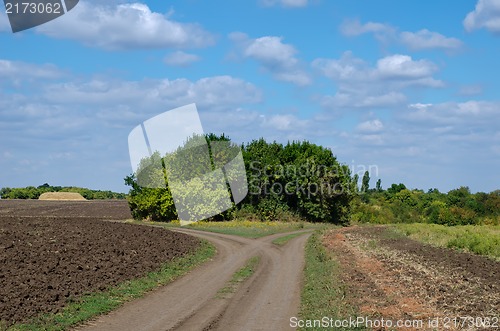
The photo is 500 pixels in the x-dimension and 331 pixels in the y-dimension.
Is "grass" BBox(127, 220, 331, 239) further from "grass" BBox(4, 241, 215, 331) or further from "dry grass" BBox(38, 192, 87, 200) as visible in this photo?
"dry grass" BBox(38, 192, 87, 200)

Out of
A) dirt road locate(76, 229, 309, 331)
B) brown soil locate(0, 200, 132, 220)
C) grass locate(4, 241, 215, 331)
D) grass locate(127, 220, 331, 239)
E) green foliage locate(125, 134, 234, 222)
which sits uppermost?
green foliage locate(125, 134, 234, 222)

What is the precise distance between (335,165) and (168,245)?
142 ft

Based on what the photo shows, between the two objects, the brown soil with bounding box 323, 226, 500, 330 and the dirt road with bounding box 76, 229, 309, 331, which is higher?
the brown soil with bounding box 323, 226, 500, 330

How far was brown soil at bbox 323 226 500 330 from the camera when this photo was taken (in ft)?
51.0

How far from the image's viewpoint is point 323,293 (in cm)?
1970

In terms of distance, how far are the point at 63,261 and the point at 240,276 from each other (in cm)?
786

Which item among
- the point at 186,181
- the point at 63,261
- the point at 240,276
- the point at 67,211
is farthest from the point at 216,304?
the point at 67,211

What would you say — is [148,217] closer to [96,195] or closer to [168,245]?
[168,245]

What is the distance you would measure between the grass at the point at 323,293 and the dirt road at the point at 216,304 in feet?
1.46

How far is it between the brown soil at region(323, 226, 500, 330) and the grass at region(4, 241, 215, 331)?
7.85 m

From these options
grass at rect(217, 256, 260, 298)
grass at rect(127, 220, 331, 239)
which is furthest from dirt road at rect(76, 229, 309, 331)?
grass at rect(127, 220, 331, 239)

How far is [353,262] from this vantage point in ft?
91.3

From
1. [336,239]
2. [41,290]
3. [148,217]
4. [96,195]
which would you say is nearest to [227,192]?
[148,217]

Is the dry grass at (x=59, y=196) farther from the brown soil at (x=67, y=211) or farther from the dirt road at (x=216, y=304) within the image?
the dirt road at (x=216, y=304)
